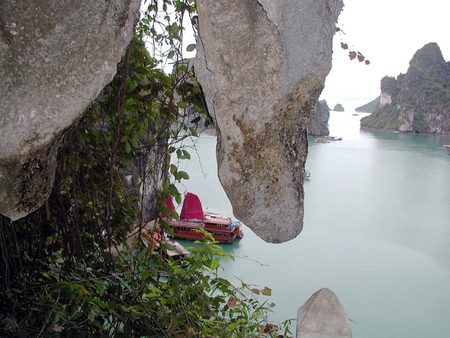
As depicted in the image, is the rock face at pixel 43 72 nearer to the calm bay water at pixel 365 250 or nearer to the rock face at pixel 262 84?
the rock face at pixel 262 84

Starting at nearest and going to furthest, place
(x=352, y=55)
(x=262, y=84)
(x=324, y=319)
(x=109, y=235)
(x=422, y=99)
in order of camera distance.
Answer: (x=262, y=84) < (x=109, y=235) < (x=352, y=55) < (x=324, y=319) < (x=422, y=99)

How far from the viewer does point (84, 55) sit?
0.68m

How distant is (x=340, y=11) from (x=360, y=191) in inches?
259

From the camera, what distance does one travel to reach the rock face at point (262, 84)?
859mm

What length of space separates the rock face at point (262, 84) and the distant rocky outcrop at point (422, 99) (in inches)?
704

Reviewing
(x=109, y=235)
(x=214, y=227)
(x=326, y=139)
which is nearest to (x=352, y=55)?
(x=109, y=235)

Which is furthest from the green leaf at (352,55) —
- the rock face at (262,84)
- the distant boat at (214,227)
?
the distant boat at (214,227)

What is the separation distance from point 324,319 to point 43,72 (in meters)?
1.39

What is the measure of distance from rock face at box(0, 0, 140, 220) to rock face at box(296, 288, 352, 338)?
1227mm

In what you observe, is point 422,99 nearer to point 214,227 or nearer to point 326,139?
point 326,139

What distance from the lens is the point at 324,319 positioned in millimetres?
1614

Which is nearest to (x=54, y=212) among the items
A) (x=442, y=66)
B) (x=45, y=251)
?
(x=45, y=251)

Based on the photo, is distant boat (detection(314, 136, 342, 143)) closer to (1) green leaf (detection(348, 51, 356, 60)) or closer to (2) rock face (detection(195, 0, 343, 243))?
(1) green leaf (detection(348, 51, 356, 60))

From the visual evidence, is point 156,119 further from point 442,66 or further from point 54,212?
point 442,66
